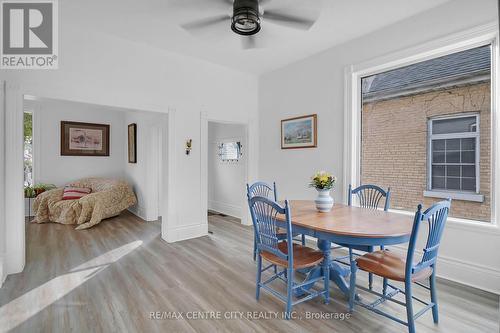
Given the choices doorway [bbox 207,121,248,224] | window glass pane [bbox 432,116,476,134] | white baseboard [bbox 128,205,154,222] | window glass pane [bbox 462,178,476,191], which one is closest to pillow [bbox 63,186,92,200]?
white baseboard [bbox 128,205,154,222]

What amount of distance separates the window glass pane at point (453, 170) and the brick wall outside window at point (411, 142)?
8.1 inches

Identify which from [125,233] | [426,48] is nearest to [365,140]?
[426,48]

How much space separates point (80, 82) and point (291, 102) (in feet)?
10.1

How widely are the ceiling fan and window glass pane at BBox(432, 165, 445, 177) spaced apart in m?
2.22

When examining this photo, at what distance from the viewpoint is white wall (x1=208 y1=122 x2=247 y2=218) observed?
5598mm

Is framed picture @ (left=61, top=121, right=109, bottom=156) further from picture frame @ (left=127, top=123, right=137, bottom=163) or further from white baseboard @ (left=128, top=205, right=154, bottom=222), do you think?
white baseboard @ (left=128, top=205, right=154, bottom=222)

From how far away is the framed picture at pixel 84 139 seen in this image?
19.9 ft

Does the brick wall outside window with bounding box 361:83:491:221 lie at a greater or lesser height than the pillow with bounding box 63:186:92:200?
greater

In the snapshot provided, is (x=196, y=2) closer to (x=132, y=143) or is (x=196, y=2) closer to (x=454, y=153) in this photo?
(x=454, y=153)

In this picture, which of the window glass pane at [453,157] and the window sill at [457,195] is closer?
the window sill at [457,195]

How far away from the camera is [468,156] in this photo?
2812 mm

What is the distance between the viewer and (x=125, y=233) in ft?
14.7

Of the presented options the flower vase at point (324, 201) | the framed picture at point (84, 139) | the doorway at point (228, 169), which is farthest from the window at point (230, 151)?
the flower vase at point (324, 201)

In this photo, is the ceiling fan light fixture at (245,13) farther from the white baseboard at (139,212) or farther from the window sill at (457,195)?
the white baseboard at (139,212)
